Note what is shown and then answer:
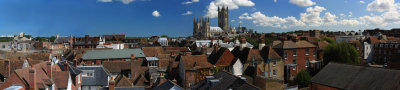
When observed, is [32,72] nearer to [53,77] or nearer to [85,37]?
[53,77]

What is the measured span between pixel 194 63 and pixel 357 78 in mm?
18871

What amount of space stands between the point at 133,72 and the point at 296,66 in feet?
87.2

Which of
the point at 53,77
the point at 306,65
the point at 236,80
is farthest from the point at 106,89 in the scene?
the point at 306,65

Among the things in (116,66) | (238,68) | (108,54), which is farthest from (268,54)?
(108,54)

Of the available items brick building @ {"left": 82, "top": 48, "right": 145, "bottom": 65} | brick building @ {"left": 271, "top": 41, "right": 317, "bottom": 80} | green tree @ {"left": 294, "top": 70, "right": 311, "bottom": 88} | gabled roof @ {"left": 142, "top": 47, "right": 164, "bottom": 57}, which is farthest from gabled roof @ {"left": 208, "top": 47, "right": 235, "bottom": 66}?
gabled roof @ {"left": 142, "top": 47, "right": 164, "bottom": 57}

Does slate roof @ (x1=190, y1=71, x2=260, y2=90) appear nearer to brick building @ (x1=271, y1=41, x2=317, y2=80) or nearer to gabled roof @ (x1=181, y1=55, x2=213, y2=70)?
gabled roof @ (x1=181, y1=55, x2=213, y2=70)

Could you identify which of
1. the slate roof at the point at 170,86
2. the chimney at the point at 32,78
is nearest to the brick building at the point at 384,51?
the slate roof at the point at 170,86

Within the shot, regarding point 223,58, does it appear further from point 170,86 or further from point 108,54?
point 108,54

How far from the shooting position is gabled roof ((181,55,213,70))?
113ft

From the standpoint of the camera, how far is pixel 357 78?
24016mm

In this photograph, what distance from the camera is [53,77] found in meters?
29.4

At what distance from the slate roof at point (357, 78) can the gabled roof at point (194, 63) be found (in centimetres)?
1386

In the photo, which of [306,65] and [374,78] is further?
[306,65]

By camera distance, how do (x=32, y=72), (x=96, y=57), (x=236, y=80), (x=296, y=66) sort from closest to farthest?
(x=236, y=80)
(x=32, y=72)
(x=296, y=66)
(x=96, y=57)
